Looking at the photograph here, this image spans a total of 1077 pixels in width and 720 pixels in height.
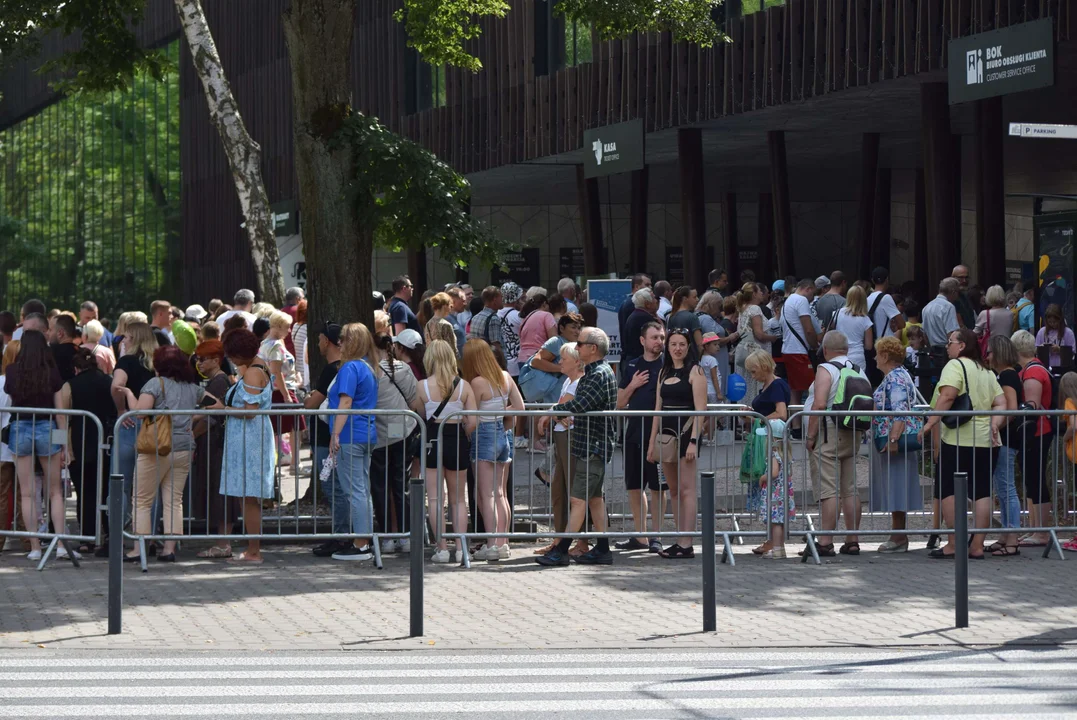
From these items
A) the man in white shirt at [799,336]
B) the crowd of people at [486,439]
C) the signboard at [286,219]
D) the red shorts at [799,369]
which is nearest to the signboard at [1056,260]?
the man in white shirt at [799,336]

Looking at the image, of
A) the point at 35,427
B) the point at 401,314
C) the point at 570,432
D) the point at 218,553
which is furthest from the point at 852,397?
the point at 401,314

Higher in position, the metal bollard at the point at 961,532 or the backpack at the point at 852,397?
the backpack at the point at 852,397

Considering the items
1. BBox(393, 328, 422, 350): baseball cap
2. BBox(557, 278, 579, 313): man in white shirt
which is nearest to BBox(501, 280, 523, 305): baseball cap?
BBox(557, 278, 579, 313): man in white shirt

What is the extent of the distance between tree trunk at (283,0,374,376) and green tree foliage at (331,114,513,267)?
→ 0.14 metres

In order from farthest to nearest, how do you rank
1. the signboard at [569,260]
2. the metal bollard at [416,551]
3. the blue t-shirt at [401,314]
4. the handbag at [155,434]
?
the signboard at [569,260], the blue t-shirt at [401,314], the handbag at [155,434], the metal bollard at [416,551]

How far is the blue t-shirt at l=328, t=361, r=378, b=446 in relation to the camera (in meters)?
12.5

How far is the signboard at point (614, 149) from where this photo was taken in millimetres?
26125

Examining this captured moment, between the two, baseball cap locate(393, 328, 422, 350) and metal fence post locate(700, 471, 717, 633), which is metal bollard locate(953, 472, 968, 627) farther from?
baseball cap locate(393, 328, 422, 350)

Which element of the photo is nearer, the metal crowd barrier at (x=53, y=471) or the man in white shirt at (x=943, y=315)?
the metal crowd barrier at (x=53, y=471)

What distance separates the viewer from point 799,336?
20.1m

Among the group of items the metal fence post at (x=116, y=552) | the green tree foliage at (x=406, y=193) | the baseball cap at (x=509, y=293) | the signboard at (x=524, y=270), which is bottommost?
the metal fence post at (x=116, y=552)

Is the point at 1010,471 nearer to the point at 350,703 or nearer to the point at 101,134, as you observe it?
the point at 350,703

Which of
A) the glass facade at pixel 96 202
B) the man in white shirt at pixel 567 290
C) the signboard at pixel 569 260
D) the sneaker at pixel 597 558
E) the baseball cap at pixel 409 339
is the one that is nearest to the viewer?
the sneaker at pixel 597 558

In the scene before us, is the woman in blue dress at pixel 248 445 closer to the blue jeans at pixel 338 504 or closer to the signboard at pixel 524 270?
the blue jeans at pixel 338 504
